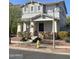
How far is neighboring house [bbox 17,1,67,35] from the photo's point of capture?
155 centimetres

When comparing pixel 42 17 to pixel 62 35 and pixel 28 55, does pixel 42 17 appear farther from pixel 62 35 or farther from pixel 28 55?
pixel 28 55

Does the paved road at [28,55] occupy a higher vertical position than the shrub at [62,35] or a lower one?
lower

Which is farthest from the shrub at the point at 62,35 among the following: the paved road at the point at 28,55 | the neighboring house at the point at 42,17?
the paved road at the point at 28,55

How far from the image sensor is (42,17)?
5.25 ft

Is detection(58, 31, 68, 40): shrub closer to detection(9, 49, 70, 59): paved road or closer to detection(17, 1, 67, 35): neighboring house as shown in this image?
detection(17, 1, 67, 35): neighboring house

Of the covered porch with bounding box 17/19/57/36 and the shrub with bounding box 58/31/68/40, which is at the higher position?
the covered porch with bounding box 17/19/57/36

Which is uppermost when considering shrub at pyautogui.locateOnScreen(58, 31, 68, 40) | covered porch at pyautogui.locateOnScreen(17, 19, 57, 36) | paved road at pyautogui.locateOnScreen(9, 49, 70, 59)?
covered porch at pyautogui.locateOnScreen(17, 19, 57, 36)

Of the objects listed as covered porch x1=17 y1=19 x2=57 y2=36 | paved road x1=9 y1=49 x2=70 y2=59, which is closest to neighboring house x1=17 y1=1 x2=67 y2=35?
covered porch x1=17 y1=19 x2=57 y2=36

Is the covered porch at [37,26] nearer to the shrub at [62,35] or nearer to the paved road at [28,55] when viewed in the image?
the shrub at [62,35]

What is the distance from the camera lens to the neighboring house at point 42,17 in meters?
1.55

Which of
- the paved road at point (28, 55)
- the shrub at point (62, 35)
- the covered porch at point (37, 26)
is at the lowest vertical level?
the paved road at point (28, 55)

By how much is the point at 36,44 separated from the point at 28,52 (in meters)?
0.13
